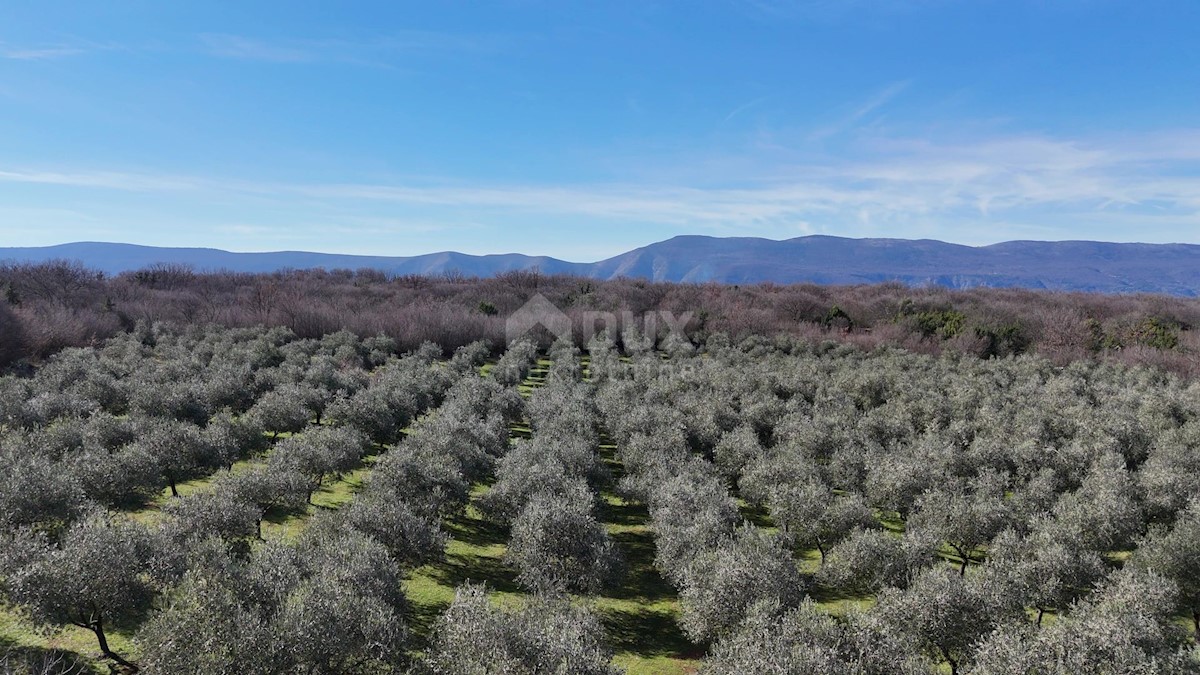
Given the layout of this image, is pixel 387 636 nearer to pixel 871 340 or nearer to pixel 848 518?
pixel 848 518

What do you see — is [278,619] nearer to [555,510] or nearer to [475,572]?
[555,510]

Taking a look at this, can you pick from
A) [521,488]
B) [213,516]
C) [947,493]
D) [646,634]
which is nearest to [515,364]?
[521,488]

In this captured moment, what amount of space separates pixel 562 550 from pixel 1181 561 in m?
16.6

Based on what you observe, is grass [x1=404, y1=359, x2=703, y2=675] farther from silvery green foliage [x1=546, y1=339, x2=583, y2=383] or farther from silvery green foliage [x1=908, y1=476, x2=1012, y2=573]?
silvery green foliage [x1=546, y1=339, x2=583, y2=383]

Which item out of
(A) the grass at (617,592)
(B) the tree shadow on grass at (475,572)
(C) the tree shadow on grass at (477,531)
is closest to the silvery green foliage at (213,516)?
(A) the grass at (617,592)

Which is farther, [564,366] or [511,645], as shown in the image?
[564,366]

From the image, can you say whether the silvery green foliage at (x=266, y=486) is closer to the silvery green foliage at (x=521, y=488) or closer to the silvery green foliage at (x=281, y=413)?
the silvery green foliage at (x=521, y=488)

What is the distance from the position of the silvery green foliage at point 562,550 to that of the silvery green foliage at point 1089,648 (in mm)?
8539

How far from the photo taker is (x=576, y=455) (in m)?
23.7

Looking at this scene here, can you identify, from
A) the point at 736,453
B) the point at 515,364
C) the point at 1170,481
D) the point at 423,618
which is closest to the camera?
the point at 423,618

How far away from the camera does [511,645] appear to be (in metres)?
10.4

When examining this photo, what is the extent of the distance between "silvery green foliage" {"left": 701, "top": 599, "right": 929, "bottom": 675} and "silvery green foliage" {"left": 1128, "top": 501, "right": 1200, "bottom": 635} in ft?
30.7

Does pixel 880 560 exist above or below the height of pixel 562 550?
below

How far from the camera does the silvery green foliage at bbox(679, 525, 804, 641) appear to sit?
44.2 ft
